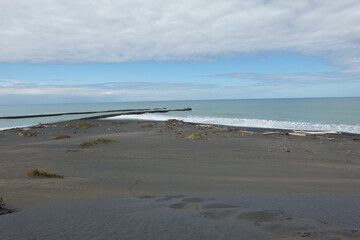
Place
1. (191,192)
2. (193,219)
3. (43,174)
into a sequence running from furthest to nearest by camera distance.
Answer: (43,174)
(191,192)
(193,219)

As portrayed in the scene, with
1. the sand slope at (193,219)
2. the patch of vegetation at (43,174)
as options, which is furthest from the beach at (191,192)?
the patch of vegetation at (43,174)

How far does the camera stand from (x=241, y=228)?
367 cm

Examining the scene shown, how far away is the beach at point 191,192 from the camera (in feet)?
12.3

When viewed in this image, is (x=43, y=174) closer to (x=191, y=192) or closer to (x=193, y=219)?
(x=191, y=192)

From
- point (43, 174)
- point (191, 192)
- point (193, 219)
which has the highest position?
point (193, 219)

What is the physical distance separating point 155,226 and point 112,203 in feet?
5.39

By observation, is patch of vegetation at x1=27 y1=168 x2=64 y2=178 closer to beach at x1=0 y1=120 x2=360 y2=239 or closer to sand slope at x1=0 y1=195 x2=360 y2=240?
beach at x1=0 y1=120 x2=360 y2=239

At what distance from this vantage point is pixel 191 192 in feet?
20.1

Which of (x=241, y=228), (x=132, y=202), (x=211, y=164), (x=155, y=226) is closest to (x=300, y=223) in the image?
(x=241, y=228)

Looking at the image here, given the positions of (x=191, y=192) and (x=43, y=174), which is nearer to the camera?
(x=191, y=192)

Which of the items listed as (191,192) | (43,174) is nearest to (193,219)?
(191,192)

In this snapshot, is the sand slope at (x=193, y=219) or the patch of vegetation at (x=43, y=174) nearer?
the sand slope at (x=193, y=219)

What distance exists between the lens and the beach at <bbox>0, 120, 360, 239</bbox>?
376 cm

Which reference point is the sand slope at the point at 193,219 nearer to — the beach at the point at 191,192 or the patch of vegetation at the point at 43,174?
the beach at the point at 191,192
